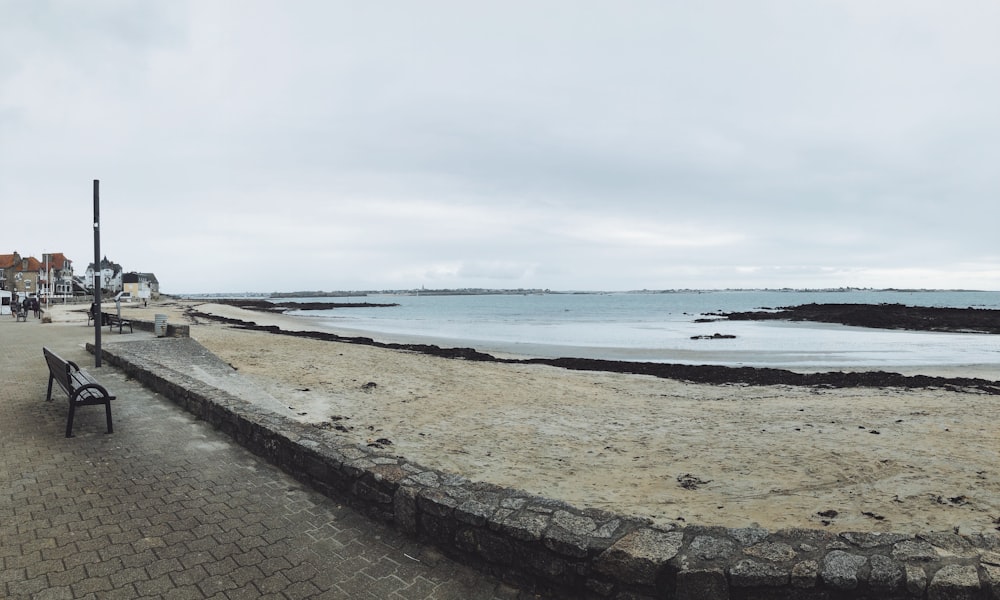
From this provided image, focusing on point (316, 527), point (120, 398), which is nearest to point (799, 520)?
point (316, 527)

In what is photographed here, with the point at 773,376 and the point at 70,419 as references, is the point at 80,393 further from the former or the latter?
the point at 773,376

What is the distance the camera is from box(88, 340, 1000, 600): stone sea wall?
2416 millimetres

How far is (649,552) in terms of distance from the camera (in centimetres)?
263

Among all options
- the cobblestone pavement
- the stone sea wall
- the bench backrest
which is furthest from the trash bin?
the stone sea wall

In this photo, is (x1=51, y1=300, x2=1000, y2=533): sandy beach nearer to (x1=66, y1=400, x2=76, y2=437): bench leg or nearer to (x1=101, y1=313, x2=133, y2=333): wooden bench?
(x1=66, y1=400, x2=76, y2=437): bench leg

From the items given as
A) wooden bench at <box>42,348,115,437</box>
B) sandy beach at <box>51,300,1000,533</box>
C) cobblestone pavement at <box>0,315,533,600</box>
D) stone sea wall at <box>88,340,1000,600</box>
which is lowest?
sandy beach at <box>51,300,1000,533</box>

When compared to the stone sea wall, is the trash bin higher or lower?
higher

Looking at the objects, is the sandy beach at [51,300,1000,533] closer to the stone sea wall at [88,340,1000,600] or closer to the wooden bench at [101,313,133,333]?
the stone sea wall at [88,340,1000,600]

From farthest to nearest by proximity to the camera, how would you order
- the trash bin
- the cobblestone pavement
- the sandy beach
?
A: 1. the trash bin
2. the sandy beach
3. the cobblestone pavement

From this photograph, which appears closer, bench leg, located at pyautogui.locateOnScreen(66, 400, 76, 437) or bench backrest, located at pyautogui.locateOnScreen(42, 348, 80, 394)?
bench leg, located at pyautogui.locateOnScreen(66, 400, 76, 437)

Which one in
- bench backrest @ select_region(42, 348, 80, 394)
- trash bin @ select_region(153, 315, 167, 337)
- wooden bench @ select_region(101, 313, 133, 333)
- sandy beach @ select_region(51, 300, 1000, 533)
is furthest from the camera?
wooden bench @ select_region(101, 313, 133, 333)

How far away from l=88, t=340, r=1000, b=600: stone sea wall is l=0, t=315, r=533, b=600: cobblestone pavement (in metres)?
0.18

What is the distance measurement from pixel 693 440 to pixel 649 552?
5.33 meters

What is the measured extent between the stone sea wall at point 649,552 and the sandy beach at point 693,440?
0.55 m
